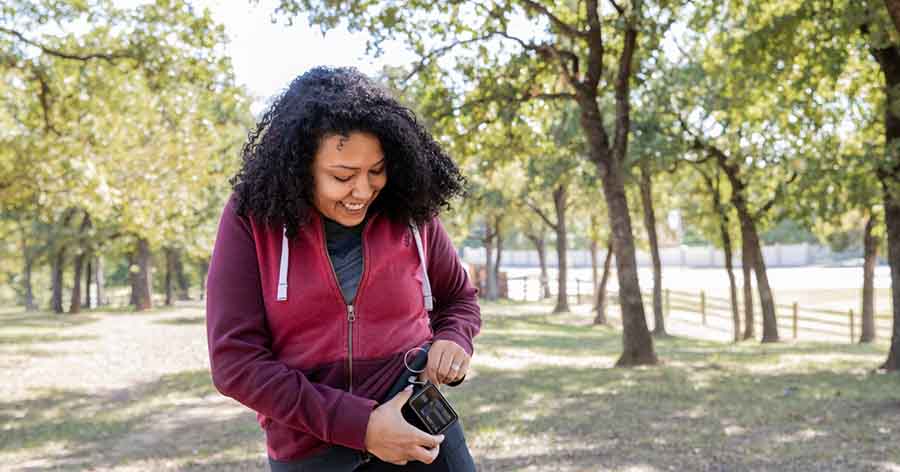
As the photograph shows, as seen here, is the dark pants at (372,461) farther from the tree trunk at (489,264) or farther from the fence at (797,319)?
the tree trunk at (489,264)

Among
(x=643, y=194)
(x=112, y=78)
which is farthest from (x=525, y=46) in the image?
(x=643, y=194)

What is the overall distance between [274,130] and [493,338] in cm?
1888

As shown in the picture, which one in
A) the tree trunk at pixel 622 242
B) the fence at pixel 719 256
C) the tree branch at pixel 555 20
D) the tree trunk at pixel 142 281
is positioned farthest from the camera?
the fence at pixel 719 256

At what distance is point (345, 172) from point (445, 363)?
476 mm

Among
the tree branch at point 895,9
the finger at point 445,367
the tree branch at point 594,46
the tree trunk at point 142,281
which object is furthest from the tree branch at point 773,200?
the tree trunk at point 142,281

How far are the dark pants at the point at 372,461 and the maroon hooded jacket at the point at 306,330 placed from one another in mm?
20

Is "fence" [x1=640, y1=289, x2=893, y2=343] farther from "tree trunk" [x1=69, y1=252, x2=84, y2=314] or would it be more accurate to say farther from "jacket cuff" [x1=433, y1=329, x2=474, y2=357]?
"jacket cuff" [x1=433, y1=329, x2=474, y2=357]

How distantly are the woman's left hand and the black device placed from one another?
0.21 ft

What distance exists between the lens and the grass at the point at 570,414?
23.2 ft

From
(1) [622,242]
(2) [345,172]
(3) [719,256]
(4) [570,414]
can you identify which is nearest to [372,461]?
(2) [345,172]

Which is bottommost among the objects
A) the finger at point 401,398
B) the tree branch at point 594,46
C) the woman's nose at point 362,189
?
the finger at point 401,398

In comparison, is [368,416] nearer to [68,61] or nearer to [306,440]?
[306,440]

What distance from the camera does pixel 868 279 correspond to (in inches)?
845

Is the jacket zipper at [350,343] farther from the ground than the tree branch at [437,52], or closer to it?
closer to it
